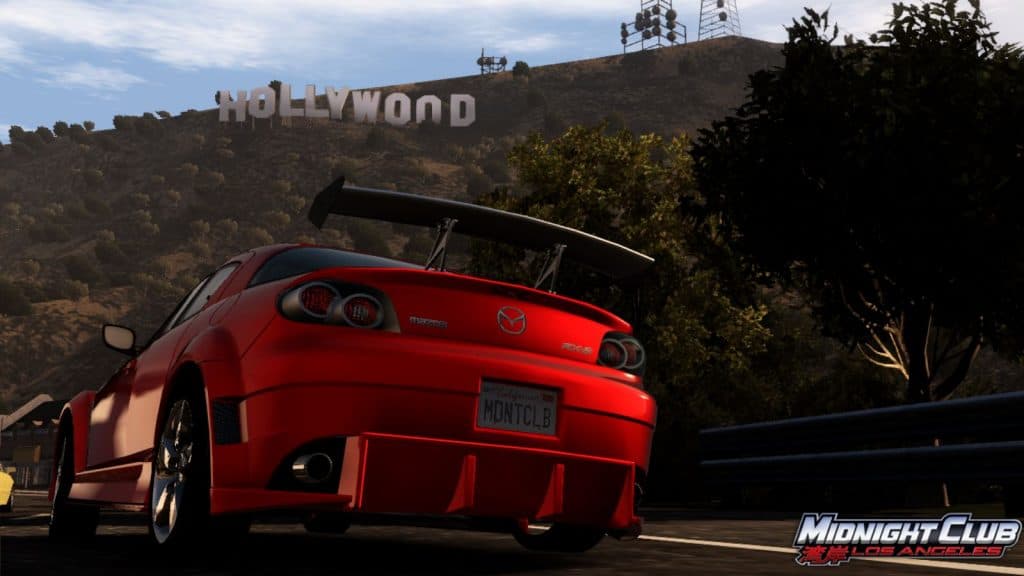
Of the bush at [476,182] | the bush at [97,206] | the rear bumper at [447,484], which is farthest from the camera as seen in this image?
the bush at [97,206]

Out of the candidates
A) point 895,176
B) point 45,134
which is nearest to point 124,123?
point 45,134

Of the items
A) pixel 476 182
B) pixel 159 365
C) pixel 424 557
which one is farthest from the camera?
pixel 476 182

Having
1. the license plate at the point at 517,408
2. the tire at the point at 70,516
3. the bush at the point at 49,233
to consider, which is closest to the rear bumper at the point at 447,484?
the license plate at the point at 517,408

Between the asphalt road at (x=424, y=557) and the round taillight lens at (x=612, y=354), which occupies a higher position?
the round taillight lens at (x=612, y=354)

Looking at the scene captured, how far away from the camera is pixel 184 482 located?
19.7ft

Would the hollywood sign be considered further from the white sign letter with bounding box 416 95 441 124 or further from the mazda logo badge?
the mazda logo badge

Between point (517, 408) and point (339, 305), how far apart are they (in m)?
0.93

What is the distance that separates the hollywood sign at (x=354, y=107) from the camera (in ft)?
519

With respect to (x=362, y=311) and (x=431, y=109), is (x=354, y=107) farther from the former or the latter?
(x=362, y=311)

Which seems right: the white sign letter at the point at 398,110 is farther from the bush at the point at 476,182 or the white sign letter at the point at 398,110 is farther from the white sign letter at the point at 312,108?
Answer: the bush at the point at 476,182

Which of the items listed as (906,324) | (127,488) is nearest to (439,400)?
(127,488)

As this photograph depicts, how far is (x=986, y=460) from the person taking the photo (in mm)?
8883

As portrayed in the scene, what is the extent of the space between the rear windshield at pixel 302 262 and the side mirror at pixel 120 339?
1.57 meters

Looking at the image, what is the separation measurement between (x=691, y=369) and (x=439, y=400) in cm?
2585
